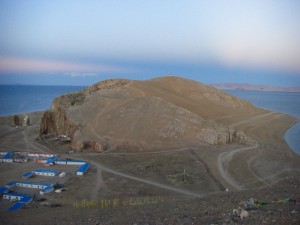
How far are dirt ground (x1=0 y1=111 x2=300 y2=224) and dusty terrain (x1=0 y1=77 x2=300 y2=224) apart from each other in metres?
0.03

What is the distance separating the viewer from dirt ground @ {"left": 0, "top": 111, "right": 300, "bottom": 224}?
43.7 ft

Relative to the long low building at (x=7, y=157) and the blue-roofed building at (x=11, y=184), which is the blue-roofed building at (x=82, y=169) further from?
→ the long low building at (x=7, y=157)

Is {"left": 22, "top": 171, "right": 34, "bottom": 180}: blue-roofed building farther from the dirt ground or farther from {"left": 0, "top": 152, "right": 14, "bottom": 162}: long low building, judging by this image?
{"left": 0, "top": 152, "right": 14, "bottom": 162}: long low building

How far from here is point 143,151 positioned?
34.5 meters

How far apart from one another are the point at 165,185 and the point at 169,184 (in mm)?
362

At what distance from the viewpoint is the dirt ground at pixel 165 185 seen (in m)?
13.3

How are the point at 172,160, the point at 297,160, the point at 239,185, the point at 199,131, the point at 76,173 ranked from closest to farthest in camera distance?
1. the point at 239,185
2. the point at 76,173
3. the point at 172,160
4. the point at 297,160
5. the point at 199,131

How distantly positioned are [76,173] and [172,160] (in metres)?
8.38

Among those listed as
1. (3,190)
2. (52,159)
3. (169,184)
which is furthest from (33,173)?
(169,184)

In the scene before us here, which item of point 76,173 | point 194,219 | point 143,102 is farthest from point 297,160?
point 194,219

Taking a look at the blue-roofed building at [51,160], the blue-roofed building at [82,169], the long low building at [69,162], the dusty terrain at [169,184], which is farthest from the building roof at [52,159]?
the blue-roofed building at [82,169]

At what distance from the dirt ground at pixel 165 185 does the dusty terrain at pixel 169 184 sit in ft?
0.10

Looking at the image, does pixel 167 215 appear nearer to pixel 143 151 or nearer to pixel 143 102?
pixel 143 151

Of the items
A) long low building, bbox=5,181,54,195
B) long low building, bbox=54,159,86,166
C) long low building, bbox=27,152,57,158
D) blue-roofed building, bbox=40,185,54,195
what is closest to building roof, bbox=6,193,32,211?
blue-roofed building, bbox=40,185,54,195
